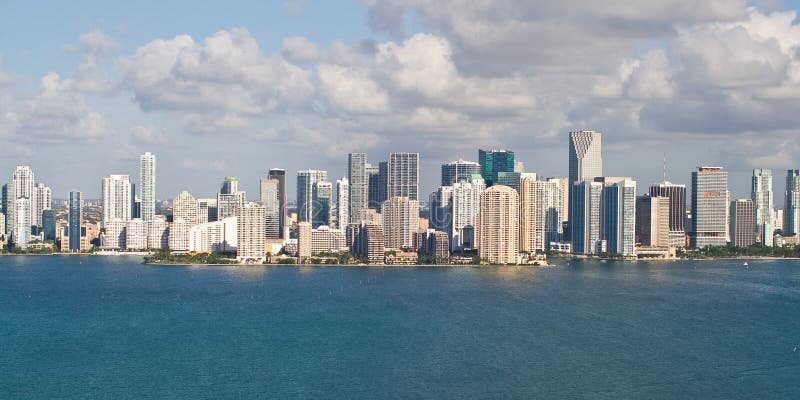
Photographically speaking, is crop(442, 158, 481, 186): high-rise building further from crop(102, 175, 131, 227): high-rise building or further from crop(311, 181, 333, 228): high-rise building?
crop(102, 175, 131, 227): high-rise building

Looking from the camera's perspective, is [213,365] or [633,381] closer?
[633,381]

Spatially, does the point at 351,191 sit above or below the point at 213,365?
above

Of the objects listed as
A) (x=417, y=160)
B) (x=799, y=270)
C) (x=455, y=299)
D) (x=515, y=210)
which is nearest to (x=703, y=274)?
(x=799, y=270)

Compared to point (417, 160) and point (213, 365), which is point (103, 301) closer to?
point (213, 365)

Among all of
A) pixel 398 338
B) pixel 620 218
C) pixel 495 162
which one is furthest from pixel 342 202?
pixel 398 338

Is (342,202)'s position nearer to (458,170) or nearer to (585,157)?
(458,170)

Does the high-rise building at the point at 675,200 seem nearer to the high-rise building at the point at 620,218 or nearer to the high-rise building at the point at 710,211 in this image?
the high-rise building at the point at 710,211

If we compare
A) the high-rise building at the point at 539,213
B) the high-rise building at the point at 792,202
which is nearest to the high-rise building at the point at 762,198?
the high-rise building at the point at 792,202
